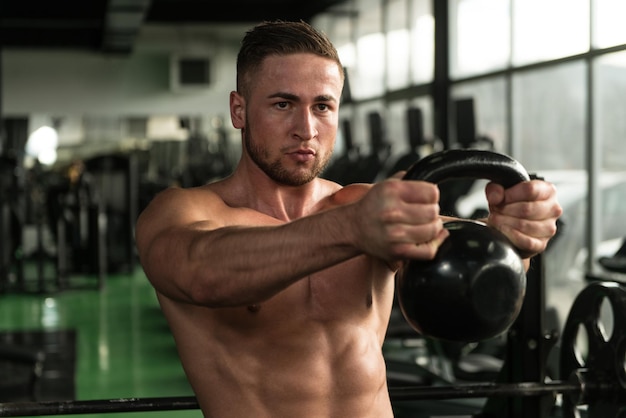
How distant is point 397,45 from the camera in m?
8.69

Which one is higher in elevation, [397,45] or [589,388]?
[397,45]

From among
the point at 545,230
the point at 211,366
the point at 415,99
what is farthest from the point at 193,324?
the point at 415,99

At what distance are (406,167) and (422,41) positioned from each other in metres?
3.09

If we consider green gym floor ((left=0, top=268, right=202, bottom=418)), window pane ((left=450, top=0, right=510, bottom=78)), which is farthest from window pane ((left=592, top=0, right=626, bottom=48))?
green gym floor ((left=0, top=268, right=202, bottom=418))

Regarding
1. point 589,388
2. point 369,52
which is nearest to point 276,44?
point 589,388

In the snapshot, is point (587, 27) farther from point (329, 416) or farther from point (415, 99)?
point (329, 416)

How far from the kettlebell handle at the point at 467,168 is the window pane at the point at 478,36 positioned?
527 cm

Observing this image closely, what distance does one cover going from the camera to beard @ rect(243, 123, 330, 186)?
1.44 meters

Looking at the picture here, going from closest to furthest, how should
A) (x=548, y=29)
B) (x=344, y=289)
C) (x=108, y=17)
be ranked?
1. (x=344, y=289)
2. (x=548, y=29)
3. (x=108, y=17)

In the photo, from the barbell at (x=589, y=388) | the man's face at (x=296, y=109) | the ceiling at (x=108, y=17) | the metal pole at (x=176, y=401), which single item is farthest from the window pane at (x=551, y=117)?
the ceiling at (x=108, y=17)

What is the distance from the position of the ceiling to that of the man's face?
8.95 metres

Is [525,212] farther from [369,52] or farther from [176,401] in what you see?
[369,52]

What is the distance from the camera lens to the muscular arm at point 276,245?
0.92m

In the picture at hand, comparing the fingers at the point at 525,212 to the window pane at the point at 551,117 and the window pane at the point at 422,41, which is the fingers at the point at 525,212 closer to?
the window pane at the point at 551,117
